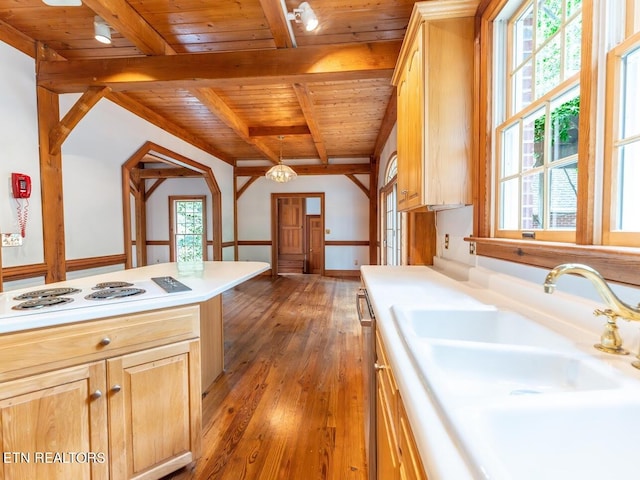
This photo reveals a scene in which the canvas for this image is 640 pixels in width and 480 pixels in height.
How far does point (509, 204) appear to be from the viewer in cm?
148

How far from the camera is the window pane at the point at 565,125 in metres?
1.05

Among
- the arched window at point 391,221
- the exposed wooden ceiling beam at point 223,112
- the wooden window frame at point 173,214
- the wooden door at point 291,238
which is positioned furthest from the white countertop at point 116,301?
the wooden door at point 291,238

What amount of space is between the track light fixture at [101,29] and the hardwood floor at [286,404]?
107 inches

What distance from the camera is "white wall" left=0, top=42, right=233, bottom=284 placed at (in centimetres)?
227

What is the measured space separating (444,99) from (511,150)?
440mm

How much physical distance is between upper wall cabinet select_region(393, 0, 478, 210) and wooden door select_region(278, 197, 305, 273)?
603 centimetres

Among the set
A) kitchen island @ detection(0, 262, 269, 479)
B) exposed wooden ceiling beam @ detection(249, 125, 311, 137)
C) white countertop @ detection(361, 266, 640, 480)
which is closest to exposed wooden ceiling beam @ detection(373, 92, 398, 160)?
exposed wooden ceiling beam @ detection(249, 125, 311, 137)

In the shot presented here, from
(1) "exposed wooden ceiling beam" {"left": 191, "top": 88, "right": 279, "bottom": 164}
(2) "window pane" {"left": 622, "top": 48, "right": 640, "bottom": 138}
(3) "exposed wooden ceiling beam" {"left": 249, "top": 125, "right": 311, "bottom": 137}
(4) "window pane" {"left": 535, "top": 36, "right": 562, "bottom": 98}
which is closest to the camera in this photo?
(2) "window pane" {"left": 622, "top": 48, "right": 640, "bottom": 138}

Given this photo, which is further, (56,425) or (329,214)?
(329,214)

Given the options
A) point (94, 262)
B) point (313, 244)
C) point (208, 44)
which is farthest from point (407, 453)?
point (313, 244)

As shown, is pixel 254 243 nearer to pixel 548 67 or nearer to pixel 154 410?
pixel 154 410

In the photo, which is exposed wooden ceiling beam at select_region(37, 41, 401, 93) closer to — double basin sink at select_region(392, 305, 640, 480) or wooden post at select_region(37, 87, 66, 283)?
wooden post at select_region(37, 87, 66, 283)

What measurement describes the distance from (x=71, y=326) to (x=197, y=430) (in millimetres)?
787

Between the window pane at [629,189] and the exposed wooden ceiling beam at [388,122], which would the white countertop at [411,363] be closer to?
the window pane at [629,189]
